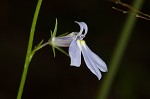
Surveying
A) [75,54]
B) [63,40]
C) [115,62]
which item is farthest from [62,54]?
[75,54]

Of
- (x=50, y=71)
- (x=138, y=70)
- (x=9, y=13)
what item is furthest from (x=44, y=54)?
(x=138, y=70)

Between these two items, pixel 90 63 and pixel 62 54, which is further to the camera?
pixel 62 54

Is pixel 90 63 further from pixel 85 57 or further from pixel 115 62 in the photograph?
pixel 115 62

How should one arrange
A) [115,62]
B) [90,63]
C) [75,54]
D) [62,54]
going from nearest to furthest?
1. [75,54]
2. [90,63]
3. [115,62]
4. [62,54]

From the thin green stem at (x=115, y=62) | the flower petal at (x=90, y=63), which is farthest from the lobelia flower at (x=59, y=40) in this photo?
the thin green stem at (x=115, y=62)

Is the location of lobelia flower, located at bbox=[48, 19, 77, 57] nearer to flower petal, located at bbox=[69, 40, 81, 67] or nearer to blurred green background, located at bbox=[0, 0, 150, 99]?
flower petal, located at bbox=[69, 40, 81, 67]

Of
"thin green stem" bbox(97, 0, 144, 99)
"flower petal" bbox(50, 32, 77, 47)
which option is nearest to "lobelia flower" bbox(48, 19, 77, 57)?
"flower petal" bbox(50, 32, 77, 47)
